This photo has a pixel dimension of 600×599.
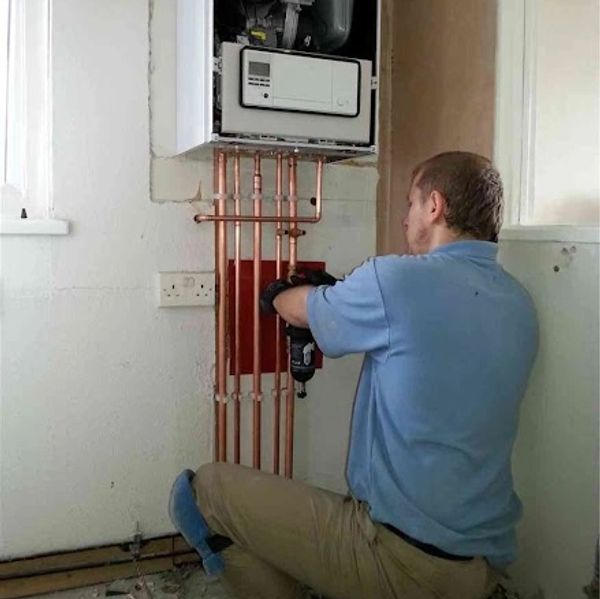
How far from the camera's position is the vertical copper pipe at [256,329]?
179 cm

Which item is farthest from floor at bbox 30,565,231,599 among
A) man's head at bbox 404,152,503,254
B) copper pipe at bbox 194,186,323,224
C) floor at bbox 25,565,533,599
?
man's head at bbox 404,152,503,254

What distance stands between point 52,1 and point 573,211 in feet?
4.58

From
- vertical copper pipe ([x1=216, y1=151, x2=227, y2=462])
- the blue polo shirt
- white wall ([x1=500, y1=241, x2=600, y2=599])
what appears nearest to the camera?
the blue polo shirt

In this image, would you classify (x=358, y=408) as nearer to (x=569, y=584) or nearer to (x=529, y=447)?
(x=529, y=447)

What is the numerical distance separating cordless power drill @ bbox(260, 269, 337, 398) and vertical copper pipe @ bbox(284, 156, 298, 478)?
0.11m

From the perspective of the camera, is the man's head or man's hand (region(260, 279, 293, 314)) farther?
man's hand (region(260, 279, 293, 314))

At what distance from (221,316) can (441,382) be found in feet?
2.45

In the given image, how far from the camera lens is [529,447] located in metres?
1.57

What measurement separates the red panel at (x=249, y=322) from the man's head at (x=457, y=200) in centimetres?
58

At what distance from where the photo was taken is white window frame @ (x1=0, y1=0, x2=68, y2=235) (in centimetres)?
166

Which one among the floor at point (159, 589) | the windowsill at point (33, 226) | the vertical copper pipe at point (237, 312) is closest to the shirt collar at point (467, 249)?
the vertical copper pipe at point (237, 312)

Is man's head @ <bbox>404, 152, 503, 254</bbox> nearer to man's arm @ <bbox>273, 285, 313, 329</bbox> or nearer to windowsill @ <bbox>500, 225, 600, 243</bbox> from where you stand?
windowsill @ <bbox>500, 225, 600, 243</bbox>

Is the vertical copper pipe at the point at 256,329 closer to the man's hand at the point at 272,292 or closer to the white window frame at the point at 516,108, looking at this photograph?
the man's hand at the point at 272,292

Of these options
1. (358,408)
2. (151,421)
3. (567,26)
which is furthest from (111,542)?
(567,26)
